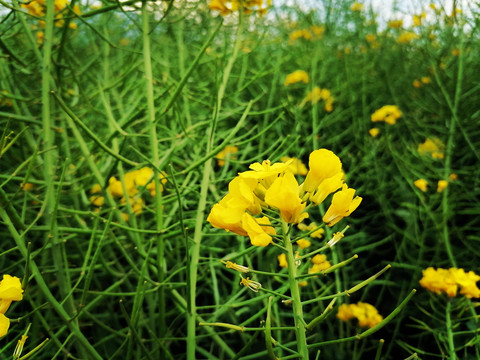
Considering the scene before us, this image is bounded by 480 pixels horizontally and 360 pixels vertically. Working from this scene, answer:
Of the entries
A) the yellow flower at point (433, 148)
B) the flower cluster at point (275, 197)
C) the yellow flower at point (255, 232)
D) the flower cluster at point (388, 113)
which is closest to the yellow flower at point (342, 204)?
the flower cluster at point (275, 197)

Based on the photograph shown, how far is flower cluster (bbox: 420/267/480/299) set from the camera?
1246 millimetres

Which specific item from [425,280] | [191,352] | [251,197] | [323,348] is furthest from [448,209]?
[251,197]

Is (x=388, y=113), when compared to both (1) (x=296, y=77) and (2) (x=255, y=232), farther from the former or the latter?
(2) (x=255, y=232)

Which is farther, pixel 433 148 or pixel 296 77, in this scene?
pixel 296 77

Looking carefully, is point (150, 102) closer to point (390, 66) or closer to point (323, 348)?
point (323, 348)

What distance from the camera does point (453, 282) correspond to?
1.30m

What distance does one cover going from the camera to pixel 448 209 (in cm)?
179

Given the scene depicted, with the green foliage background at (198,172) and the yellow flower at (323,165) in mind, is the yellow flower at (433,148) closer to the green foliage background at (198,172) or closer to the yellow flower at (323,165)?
the green foliage background at (198,172)

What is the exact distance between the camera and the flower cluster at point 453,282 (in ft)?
4.09

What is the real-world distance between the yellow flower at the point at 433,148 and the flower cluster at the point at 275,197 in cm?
165

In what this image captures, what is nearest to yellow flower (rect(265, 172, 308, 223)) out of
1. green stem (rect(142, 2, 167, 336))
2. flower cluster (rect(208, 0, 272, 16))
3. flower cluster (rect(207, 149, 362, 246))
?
flower cluster (rect(207, 149, 362, 246))

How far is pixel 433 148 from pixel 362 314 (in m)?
1.13

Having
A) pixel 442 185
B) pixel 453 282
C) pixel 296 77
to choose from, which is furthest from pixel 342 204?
pixel 296 77

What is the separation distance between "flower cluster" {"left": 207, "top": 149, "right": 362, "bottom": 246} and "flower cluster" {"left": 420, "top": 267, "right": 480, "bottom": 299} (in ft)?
2.76
